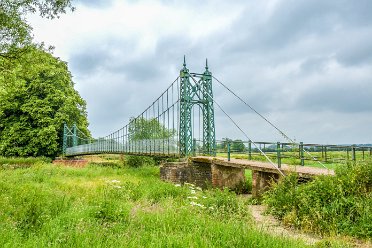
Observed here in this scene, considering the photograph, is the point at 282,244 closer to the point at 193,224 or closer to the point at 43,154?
the point at 193,224

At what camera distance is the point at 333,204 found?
6.86 m

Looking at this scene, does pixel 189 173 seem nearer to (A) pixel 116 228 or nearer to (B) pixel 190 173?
(B) pixel 190 173

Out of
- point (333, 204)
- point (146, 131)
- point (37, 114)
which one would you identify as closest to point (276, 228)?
point (333, 204)

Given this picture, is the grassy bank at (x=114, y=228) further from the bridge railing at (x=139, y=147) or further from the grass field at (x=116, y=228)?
the bridge railing at (x=139, y=147)

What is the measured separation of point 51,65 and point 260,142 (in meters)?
27.7

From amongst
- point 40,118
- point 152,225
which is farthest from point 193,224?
Answer: point 40,118

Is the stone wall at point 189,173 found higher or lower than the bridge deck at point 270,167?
lower

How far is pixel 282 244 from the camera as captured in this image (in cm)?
427

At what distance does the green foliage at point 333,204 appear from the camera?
247 inches

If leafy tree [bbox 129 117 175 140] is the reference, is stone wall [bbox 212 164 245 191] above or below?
below

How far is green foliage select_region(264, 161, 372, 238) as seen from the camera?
247 inches

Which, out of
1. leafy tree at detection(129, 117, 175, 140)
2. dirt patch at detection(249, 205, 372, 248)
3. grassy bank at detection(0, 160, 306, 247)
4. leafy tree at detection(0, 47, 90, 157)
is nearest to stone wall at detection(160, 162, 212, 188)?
dirt patch at detection(249, 205, 372, 248)

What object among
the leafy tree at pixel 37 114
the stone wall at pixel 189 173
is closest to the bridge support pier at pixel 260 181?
the stone wall at pixel 189 173

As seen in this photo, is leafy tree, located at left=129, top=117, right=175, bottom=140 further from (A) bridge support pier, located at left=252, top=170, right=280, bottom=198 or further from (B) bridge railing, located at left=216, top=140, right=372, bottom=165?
(A) bridge support pier, located at left=252, top=170, right=280, bottom=198
